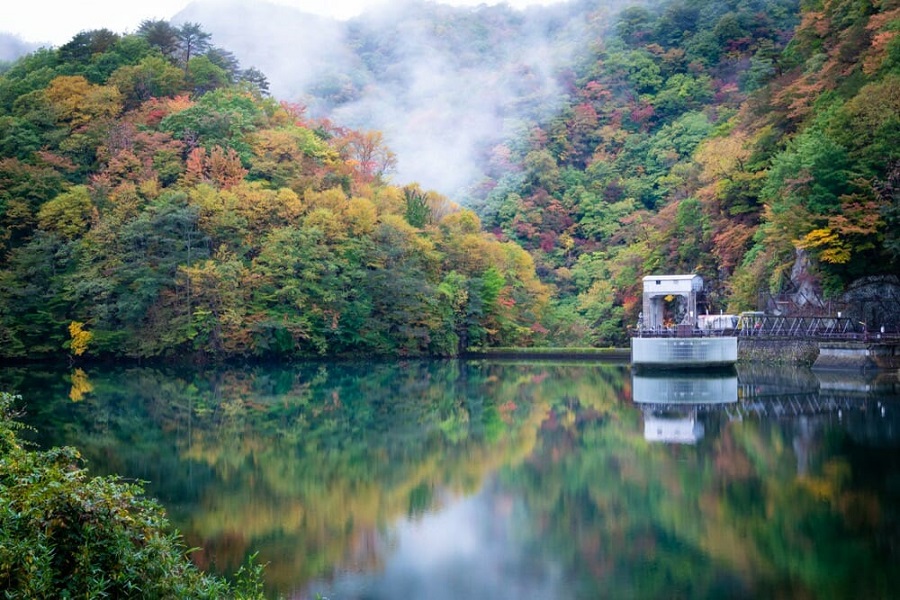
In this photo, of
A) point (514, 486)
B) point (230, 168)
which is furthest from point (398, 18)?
point (514, 486)

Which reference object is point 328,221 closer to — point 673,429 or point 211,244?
point 211,244

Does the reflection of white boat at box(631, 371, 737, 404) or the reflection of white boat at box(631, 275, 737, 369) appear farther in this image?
the reflection of white boat at box(631, 275, 737, 369)

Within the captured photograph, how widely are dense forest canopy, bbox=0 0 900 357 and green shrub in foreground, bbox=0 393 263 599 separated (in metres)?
29.7

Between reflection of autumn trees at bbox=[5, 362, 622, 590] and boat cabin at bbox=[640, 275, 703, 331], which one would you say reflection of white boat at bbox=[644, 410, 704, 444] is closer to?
reflection of autumn trees at bbox=[5, 362, 622, 590]

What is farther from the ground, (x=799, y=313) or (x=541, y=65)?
(x=541, y=65)

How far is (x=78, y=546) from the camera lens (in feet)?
19.3

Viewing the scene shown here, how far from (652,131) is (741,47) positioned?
12633 mm

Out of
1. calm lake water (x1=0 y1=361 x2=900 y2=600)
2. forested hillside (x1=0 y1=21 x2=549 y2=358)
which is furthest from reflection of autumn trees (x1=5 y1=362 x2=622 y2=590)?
forested hillside (x1=0 y1=21 x2=549 y2=358)

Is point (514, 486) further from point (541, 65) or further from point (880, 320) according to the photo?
point (541, 65)

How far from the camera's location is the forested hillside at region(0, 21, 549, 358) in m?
43.8

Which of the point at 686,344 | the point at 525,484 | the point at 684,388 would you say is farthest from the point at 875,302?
the point at 525,484

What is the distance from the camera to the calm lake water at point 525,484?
986 centimetres

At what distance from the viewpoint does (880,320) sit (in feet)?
109

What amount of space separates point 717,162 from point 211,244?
2606 centimetres
